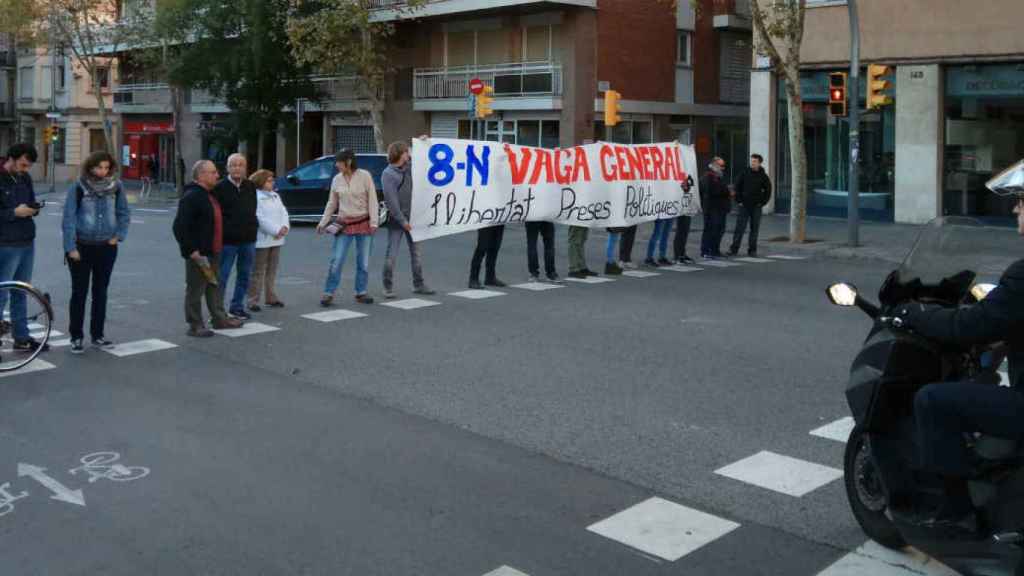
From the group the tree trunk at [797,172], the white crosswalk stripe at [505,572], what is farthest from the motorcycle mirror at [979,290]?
the tree trunk at [797,172]

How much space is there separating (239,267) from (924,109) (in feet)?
61.7

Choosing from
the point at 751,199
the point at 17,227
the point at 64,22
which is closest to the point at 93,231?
the point at 17,227

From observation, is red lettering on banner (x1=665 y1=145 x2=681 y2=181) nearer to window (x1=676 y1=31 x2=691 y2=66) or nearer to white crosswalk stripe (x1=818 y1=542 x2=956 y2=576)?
white crosswalk stripe (x1=818 y1=542 x2=956 y2=576)

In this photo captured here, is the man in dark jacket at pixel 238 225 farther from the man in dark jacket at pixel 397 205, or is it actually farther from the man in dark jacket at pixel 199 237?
the man in dark jacket at pixel 397 205

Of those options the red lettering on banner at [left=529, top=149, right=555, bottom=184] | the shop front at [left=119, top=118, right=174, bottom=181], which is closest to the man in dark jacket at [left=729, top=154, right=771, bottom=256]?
the red lettering on banner at [left=529, top=149, right=555, bottom=184]

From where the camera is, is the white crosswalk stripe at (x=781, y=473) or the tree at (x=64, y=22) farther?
the tree at (x=64, y=22)

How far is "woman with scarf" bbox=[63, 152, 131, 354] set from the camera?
991cm

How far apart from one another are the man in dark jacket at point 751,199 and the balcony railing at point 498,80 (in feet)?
49.7

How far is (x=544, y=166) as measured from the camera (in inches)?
621

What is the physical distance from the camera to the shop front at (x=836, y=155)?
26766 mm

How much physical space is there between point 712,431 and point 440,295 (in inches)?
267

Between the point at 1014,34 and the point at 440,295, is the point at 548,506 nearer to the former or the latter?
the point at 440,295

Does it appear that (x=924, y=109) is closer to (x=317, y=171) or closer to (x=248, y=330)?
(x=317, y=171)

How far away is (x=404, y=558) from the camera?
5.02 m
